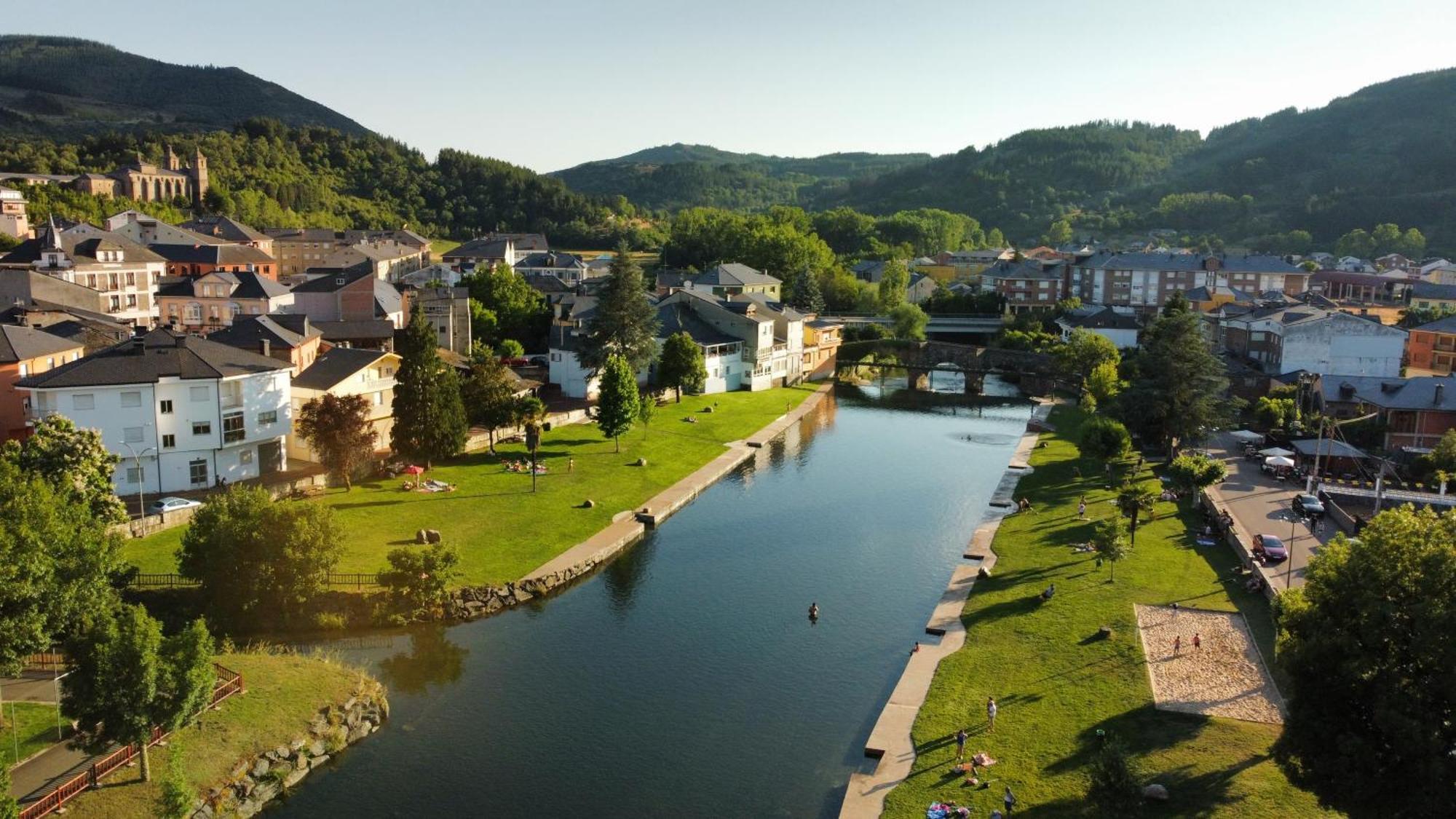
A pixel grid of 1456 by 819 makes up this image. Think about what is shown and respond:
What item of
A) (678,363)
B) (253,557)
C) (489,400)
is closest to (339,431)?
(489,400)

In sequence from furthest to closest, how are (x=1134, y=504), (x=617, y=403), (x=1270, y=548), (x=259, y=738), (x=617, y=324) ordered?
(x=617, y=324) → (x=617, y=403) → (x=1134, y=504) → (x=1270, y=548) → (x=259, y=738)

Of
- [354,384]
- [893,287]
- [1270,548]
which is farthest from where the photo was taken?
[893,287]

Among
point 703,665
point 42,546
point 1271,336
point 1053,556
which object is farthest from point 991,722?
point 1271,336

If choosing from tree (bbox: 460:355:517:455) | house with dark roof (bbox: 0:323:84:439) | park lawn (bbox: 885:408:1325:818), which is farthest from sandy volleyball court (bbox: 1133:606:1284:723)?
house with dark roof (bbox: 0:323:84:439)

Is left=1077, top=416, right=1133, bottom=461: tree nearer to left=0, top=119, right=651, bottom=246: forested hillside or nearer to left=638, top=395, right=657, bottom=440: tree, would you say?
left=638, top=395, right=657, bottom=440: tree

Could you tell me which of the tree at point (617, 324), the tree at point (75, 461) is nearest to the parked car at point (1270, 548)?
the tree at point (617, 324)

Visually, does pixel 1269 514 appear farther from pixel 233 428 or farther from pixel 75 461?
pixel 75 461

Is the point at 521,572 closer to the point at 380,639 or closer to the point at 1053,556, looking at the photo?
the point at 380,639
